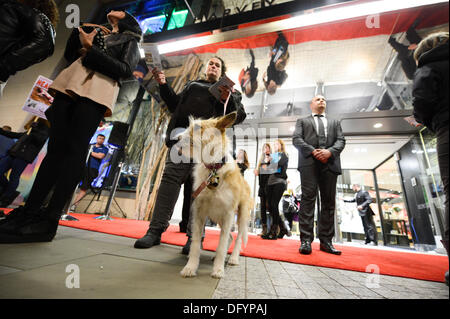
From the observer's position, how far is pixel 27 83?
5.28 m

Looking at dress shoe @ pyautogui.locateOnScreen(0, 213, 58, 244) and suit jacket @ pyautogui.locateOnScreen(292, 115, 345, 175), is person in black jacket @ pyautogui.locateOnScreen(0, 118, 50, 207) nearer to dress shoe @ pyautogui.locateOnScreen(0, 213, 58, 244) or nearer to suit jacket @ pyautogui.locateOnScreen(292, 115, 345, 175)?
dress shoe @ pyautogui.locateOnScreen(0, 213, 58, 244)

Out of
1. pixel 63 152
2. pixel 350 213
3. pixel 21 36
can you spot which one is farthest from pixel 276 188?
pixel 350 213

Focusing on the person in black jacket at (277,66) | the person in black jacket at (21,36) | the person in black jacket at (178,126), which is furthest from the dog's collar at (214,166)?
the person in black jacket at (277,66)

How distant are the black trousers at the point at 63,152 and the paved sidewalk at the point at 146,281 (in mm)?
364

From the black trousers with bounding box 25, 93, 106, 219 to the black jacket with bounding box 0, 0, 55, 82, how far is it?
1.02ft

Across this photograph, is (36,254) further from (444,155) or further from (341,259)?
(341,259)

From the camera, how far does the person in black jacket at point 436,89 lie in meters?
0.74

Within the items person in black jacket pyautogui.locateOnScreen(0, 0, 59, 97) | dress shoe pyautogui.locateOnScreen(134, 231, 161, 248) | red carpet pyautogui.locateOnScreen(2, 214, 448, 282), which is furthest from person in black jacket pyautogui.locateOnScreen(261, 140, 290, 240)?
person in black jacket pyautogui.locateOnScreen(0, 0, 59, 97)

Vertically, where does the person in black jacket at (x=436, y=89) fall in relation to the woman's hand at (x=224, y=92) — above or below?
below

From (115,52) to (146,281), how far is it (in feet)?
6.56

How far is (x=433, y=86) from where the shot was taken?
2.56ft

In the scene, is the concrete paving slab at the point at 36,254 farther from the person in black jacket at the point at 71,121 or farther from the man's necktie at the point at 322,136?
the man's necktie at the point at 322,136
